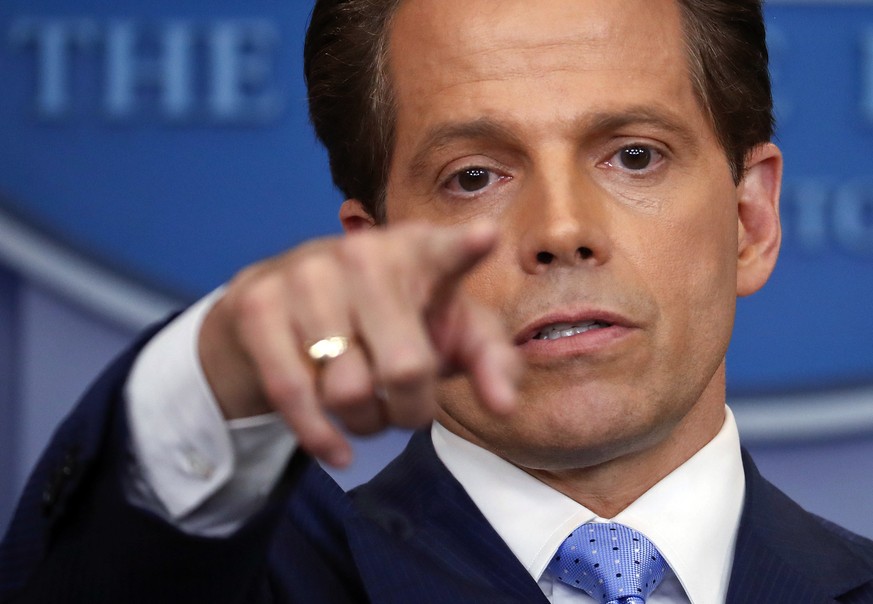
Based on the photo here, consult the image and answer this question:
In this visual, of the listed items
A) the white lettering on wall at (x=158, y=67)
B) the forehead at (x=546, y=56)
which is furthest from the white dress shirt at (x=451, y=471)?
the white lettering on wall at (x=158, y=67)

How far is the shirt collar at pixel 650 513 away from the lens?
1.42 metres

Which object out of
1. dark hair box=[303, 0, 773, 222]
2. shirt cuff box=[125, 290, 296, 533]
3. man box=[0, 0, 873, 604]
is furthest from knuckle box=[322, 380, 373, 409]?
dark hair box=[303, 0, 773, 222]

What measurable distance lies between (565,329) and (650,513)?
244 mm

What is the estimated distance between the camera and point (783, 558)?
146 cm

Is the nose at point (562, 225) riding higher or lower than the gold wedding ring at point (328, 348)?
lower

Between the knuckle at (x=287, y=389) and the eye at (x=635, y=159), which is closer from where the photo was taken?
the knuckle at (x=287, y=389)

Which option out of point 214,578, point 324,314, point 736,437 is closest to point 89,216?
point 736,437

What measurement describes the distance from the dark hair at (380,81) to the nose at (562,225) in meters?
0.27

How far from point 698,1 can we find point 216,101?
1.03 metres

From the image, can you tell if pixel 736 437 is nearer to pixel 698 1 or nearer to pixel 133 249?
pixel 698 1

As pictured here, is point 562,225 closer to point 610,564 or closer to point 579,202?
point 579,202

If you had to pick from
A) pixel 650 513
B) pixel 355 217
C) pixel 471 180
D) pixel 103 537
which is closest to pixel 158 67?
pixel 355 217

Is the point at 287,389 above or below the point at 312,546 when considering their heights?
above

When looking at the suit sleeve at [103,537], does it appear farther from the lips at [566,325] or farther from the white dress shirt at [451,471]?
the lips at [566,325]
